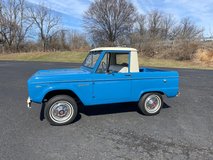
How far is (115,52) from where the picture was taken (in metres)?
5.42

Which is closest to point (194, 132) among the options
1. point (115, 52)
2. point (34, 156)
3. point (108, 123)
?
point (108, 123)

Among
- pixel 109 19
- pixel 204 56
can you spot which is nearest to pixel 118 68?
pixel 204 56

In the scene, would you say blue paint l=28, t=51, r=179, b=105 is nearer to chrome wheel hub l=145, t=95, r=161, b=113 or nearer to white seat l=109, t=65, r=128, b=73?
chrome wheel hub l=145, t=95, r=161, b=113

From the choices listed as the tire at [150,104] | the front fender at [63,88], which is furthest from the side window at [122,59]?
the front fender at [63,88]

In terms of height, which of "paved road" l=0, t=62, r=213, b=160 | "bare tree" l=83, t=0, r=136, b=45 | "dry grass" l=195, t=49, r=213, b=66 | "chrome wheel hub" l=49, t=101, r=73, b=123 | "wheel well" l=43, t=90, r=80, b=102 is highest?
"bare tree" l=83, t=0, r=136, b=45

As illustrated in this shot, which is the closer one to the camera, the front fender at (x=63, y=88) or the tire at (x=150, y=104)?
the front fender at (x=63, y=88)

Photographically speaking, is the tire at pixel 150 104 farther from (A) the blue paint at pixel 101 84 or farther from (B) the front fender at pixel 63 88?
(B) the front fender at pixel 63 88

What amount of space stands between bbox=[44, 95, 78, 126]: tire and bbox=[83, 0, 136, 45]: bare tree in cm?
4781

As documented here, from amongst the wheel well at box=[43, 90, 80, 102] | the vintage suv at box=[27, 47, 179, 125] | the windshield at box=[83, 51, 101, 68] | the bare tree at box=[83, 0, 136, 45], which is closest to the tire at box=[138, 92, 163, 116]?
the vintage suv at box=[27, 47, 179, 125]

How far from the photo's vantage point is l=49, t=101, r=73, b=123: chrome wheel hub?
15.9ft

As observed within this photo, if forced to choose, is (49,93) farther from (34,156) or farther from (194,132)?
(194,132)

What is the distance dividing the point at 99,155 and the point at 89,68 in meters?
2.54

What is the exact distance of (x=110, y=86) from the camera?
16.8ft

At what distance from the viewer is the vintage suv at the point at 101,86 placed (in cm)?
475
